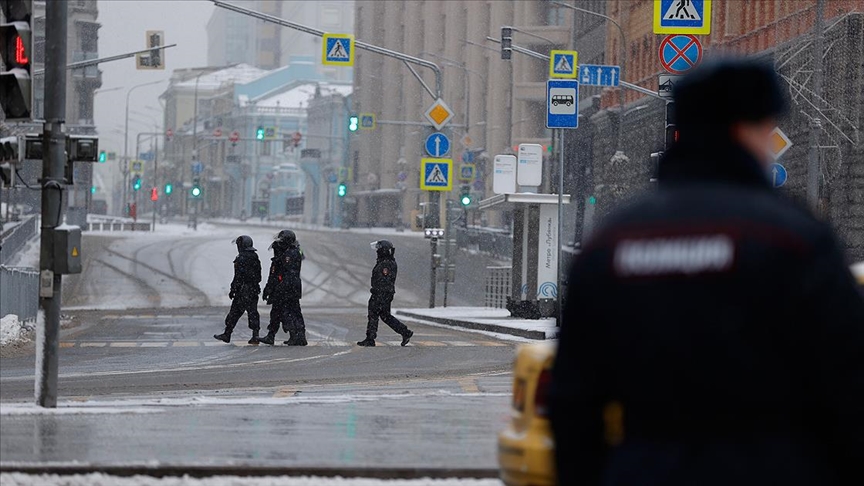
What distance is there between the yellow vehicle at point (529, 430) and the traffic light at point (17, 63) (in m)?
6.34

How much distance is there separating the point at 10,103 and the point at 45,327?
1631 millimetres

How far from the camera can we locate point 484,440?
10.4m

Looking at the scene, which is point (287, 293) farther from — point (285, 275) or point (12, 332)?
point (12, 332)

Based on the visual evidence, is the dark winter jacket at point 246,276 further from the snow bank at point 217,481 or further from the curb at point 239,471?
the snow bank at point 217,481

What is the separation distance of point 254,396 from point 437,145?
20172 millimetres

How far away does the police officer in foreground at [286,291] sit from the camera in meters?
24.1

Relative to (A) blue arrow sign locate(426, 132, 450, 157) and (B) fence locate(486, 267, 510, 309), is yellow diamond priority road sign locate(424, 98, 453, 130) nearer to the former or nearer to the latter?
(A) blue arrow sign locate(426, 132, 450, 157)

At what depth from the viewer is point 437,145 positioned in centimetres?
3456

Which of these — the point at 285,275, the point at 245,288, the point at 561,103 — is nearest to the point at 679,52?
the point at 561,103

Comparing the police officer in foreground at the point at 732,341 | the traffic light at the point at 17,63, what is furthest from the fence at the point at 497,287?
the police officer in foreground at the point at 732,341

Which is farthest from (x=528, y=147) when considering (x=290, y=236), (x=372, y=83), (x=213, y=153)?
(x=213, y=153)

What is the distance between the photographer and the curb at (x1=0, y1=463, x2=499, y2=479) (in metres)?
8.62

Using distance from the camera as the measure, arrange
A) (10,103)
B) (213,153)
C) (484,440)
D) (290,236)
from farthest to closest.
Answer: (213,153), (290,236), (10,103), (484,440)

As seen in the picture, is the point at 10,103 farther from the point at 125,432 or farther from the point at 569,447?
the point at 569,447
